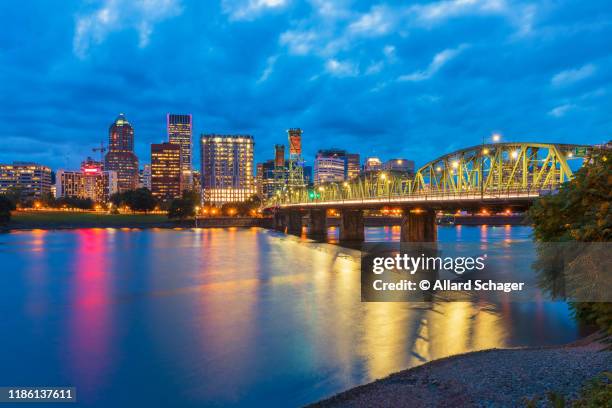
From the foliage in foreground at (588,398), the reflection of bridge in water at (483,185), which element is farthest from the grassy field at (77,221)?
the foliage in foreground at (588,398)

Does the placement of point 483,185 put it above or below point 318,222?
above

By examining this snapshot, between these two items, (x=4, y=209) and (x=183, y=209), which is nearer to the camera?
(x=4, y=209)

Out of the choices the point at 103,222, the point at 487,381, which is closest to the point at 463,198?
the point at 487,381

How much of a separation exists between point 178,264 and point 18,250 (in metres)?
38.0

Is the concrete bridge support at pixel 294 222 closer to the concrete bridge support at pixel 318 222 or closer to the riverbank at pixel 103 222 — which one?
the concrete bridge support at pixel 318 222

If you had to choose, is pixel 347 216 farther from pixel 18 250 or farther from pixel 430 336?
pixel 430 336

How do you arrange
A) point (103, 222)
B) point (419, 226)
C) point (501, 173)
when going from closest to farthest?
1. point (501, 173)
2. point (419, 226)
3. point (103, 222)

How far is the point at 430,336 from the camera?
2308 centimetres

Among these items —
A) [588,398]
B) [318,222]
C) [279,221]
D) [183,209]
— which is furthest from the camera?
[279,221]

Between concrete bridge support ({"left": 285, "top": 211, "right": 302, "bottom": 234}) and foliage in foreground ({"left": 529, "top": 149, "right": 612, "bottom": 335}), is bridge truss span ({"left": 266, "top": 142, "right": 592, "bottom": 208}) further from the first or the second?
concrete bridge support ({"left": 285, "top": 211, "right": 302, "bottom": 234})

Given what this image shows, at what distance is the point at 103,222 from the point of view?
155 metres

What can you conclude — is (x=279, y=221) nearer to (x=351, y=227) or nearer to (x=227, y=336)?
(x=351, y=227)

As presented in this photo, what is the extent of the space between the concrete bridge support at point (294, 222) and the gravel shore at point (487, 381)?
126 metres

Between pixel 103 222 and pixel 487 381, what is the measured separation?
6442 inches
